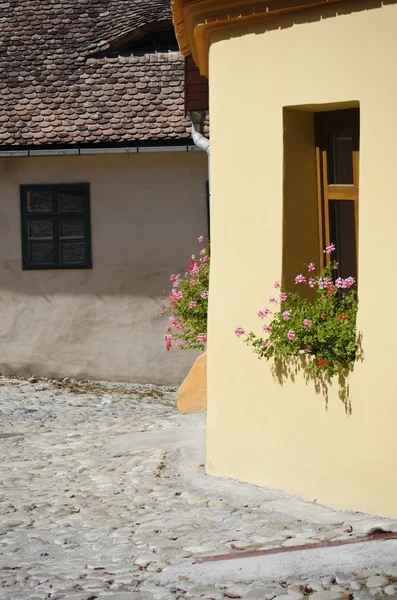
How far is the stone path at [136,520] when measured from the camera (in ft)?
18.0

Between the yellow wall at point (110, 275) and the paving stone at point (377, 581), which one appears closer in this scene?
the paving stone at point (377, 581)

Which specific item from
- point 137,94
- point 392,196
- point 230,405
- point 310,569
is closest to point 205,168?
point 137,94

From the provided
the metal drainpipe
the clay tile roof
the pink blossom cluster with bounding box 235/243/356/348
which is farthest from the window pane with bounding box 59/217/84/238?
the pink blossom cluster with bounding box 235/243/356/348

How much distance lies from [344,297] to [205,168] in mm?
9226

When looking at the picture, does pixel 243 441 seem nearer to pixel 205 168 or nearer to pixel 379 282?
pixel 379 282

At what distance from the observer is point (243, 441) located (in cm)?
783

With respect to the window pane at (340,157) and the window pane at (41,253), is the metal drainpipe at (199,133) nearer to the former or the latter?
the window pane at (41,253)

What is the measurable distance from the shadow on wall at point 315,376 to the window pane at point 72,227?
9450mm

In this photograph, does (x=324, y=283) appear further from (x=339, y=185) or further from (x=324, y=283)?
(x=339, y=185)

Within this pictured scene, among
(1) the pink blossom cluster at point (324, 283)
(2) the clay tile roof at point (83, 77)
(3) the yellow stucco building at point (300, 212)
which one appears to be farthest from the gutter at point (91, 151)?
(1) the pink blossom cluster at point (324, 283)

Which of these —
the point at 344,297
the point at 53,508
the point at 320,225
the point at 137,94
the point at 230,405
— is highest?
the point at 137,94

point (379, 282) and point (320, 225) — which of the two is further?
point (320, 225)

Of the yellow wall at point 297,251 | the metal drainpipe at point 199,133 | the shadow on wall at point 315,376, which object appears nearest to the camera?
the yellow wall at point 297,251

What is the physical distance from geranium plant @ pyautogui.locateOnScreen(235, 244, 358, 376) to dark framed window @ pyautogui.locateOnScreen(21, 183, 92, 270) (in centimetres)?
921
